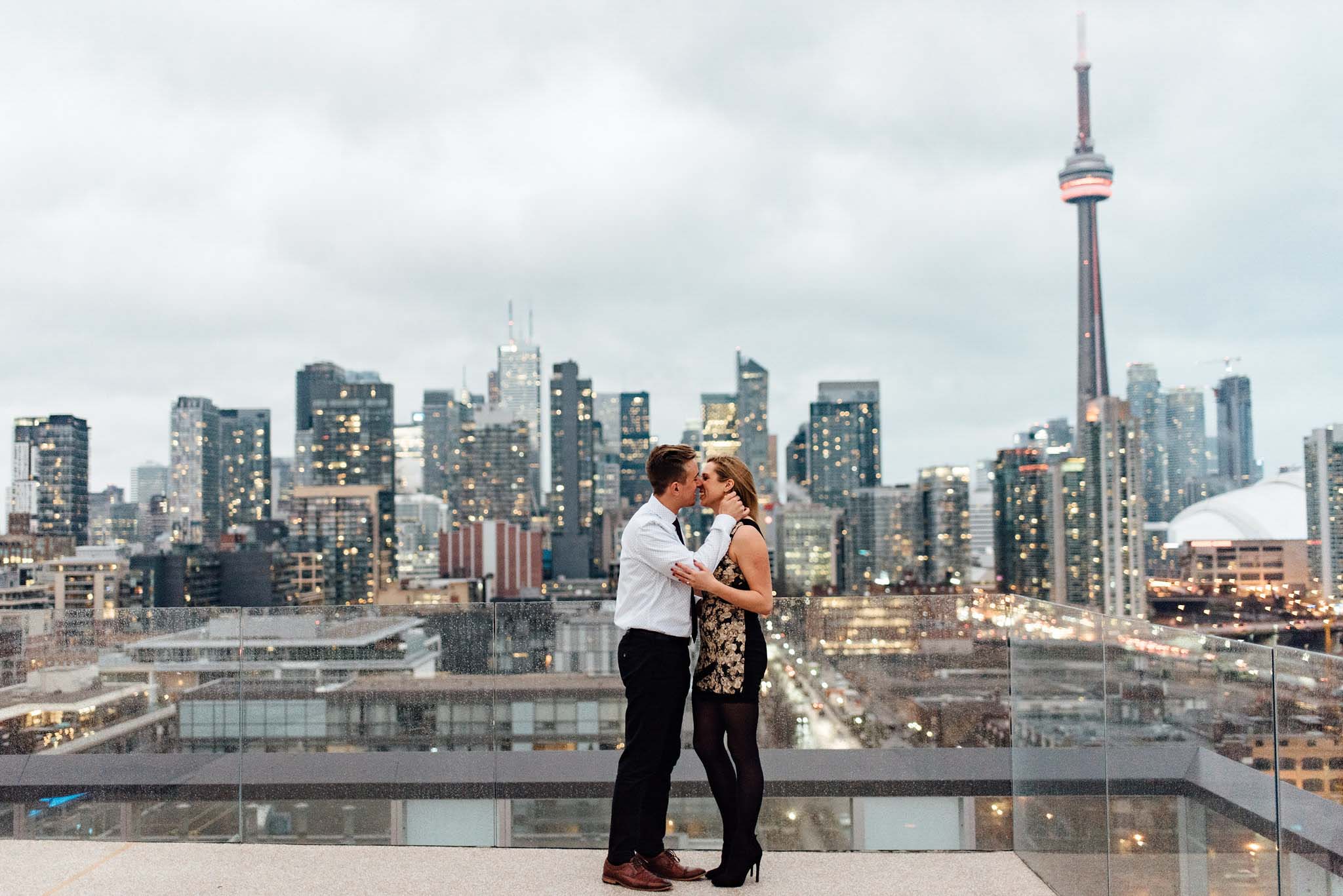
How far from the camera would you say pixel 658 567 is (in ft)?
10.1

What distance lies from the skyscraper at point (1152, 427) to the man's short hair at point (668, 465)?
166 meters

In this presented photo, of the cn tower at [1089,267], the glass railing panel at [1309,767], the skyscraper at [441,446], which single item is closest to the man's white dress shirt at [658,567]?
the glass railing panel at [1309,767]

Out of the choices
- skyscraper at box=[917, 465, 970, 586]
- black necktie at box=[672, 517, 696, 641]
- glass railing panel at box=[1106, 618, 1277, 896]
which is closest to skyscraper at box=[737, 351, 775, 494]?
skyscraper at box=[917, 465, 970, 586]

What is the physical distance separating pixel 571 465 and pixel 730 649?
173042 millimetres

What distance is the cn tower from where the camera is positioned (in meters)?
139

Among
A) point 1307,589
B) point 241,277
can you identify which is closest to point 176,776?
point 1307,589

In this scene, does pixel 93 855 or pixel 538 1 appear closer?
pixel 93 855

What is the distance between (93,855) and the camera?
363 centimetres

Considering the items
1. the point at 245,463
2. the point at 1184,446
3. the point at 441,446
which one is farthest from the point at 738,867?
the point at 1184,446

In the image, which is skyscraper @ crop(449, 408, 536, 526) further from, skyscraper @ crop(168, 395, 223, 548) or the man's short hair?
the man's short hair

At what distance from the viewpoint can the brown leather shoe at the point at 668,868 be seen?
3.23 metres

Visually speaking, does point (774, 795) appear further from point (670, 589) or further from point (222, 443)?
point (222, 443)

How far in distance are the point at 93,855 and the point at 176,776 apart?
0.40 m

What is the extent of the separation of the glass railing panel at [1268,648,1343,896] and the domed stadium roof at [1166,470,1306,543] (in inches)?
4037
